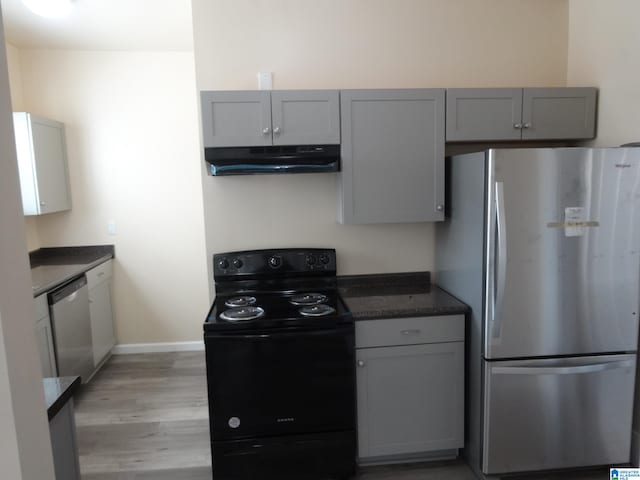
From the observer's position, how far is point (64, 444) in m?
1.36

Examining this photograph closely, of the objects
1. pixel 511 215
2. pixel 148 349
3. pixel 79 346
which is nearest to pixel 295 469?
pixel 511 215

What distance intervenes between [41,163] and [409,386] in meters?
3.07

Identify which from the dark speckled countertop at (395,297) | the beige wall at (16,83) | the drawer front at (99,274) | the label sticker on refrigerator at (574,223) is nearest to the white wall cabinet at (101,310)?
the drawer front at (99,274)

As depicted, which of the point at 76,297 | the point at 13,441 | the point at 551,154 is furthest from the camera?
the point at 76,297

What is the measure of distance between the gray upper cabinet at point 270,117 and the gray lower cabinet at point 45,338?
4.94ft

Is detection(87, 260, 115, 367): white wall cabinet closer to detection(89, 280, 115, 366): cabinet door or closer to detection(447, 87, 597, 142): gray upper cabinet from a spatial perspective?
detection(89, 280, 115, 366): cabinet door

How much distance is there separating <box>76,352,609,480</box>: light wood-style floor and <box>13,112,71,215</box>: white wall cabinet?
1468mm

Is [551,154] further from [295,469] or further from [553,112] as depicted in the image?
[295,469]

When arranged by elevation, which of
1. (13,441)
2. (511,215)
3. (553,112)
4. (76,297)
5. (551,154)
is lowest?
(76,297)

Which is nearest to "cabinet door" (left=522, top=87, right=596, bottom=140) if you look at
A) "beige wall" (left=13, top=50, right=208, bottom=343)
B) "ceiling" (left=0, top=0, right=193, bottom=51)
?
"ceiling" (left=0, top=0, right=193, bottom=51)

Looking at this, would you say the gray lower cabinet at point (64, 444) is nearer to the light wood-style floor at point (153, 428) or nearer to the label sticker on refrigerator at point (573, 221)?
the light wood-style floor at point (153, 428)

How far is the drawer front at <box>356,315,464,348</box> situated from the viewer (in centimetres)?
223

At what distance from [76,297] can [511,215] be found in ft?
9.65

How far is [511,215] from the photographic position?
199cm
